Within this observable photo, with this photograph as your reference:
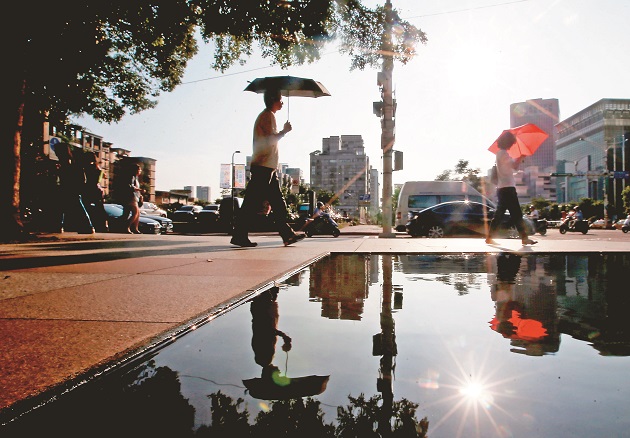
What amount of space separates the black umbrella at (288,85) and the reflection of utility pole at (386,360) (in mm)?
7677

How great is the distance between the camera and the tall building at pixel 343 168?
172m

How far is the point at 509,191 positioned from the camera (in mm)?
8898

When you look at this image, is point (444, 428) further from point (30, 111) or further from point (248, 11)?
point (30, 111)

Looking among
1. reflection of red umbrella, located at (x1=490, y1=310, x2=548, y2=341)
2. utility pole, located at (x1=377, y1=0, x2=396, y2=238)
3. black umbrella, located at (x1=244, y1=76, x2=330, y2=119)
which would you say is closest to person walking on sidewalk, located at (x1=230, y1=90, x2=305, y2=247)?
black umbrella, located at (x1=244, y1=76, x2=330, y2=119)

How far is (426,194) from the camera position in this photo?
2052 centimetres

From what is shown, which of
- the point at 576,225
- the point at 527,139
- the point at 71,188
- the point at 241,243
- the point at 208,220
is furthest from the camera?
the point at 576,225

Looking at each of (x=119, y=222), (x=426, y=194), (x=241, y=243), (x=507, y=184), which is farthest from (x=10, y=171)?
(x=426, y=194)

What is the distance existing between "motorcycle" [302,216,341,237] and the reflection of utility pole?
15283 mm

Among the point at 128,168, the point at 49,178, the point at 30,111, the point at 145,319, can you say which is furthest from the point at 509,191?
the point at 49,178

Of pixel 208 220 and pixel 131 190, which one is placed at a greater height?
pixel 131 190

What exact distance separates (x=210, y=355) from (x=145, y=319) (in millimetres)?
655

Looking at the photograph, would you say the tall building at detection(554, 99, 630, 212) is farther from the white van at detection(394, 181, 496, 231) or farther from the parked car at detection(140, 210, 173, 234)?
the parked car at detection(140, 210, 173, 234)

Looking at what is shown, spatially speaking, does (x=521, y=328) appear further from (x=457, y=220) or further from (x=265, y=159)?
(x=457, y=220)

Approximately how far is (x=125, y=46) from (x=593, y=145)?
172424mm
